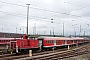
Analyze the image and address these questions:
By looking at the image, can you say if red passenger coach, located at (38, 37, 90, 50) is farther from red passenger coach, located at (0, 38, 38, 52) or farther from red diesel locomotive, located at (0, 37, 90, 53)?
red passenger coach, located at (0, 38, 38, 52)

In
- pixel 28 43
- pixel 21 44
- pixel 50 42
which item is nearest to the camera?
pixel 21 44

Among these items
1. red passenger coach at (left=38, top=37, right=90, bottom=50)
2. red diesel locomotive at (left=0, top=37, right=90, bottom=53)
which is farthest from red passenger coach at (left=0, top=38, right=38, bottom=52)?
red passenger coach at (left=38, top=37, right=90, bottom=50)

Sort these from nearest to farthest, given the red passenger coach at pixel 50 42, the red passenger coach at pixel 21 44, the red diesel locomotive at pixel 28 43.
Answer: the red passenger coach at pixel 21 44 < the red diesel locomotive at pixel 28 43 < the red passenger coach at pixel 50 42

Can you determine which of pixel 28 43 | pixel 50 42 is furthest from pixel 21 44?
pixel 50 42

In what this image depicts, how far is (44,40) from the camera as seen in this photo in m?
37.8

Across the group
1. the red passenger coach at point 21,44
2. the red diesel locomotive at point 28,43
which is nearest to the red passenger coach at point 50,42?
the red diesel locomotive at point 28,43

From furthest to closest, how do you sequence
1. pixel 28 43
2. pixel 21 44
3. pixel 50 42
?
pixel 50 42, pixel 28 43, pixel 21 44

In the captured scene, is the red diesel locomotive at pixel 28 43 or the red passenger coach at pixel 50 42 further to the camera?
the red passenger coach at pixel 50 42

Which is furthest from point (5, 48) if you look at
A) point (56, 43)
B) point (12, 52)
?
point (56, 43)

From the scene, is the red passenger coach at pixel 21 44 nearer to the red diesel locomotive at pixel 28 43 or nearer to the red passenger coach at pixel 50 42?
the red diesel locomotive at pixel 28 43

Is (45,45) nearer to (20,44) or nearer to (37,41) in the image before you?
(37,41)

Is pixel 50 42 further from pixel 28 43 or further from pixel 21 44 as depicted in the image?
pixel 21 44

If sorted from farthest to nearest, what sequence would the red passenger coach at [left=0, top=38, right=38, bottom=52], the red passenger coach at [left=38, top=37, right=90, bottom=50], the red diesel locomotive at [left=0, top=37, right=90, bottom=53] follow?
the red passenger coach at [left=38, top=37, right=90, bottom=50]
the red diesel locomotive at [left=0, top=37, right=90, bottom=53]
the red passenger coach at [left=0, top=38, right=38, bottom=52]

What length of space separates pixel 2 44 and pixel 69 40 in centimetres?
2361
